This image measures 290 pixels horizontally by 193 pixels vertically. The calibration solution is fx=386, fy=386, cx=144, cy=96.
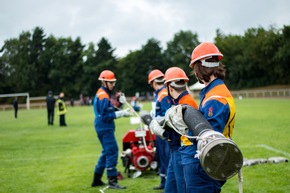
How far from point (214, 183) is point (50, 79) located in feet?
298

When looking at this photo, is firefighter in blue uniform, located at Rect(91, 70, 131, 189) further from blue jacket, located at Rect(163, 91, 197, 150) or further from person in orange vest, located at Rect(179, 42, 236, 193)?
person in orange vest, located at Rect(179, 42, 236, 193)

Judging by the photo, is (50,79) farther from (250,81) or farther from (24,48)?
(250,81)

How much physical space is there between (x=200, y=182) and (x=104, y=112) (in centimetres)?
445

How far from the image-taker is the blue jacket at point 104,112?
7753 millimetres

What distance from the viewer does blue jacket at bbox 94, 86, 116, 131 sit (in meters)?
7.75

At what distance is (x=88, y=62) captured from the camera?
89.6m

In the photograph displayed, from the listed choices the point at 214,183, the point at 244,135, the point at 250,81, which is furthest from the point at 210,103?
the point at 250,81

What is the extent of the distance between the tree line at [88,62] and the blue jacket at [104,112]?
70.1m

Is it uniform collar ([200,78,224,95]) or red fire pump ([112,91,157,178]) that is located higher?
uniform collar ([200,78,224,95])

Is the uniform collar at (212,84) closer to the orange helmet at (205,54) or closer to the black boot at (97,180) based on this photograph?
the orange helmet at (205,54)

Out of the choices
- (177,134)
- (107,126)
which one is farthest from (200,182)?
(107,126)

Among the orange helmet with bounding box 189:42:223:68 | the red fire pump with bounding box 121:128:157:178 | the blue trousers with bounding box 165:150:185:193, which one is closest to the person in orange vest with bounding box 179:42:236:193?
the orange helmet with bounding box 189:42:223:68

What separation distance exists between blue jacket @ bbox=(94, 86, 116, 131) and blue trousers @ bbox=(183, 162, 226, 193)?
4.30 metres

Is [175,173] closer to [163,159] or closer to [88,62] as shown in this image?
[163,159]
